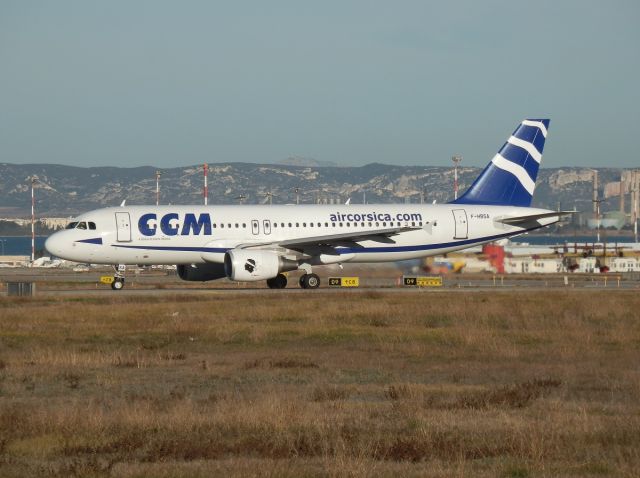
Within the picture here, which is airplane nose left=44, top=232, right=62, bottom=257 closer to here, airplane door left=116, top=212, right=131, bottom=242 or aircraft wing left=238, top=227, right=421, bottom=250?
airplane door left=116, top=212, right=131, bottom=242

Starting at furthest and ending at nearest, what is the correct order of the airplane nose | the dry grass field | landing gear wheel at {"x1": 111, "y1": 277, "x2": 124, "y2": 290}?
landing gear wheel at {"x1": 111, "y1": 277, "x2": 124, "y2": 290}, the airplane nose, the dry grass field

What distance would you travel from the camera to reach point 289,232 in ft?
167

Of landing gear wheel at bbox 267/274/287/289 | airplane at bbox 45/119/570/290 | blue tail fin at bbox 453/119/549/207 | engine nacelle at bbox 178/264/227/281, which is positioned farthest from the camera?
blue tail fin at bbox 453/119/549/207

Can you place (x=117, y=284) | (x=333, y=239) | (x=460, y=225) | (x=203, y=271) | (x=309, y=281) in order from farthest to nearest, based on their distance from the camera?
(x=460, y=225), (x=117, y=284), (x=309, y=281), (x=203, y=271), (x=333, y=239)

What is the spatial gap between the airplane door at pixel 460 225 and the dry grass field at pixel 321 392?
52.3ft

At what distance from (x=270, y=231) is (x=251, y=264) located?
428cm

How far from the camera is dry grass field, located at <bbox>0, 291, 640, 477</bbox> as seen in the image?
12664 mm

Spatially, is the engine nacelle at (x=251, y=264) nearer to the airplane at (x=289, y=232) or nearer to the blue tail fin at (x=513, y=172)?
the airplane at (x=289, y=232)

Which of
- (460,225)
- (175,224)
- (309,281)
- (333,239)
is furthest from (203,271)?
(460,225)

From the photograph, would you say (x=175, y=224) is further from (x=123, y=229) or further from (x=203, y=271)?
(x=203, y=271)

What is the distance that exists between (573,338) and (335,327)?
6743 millimetres

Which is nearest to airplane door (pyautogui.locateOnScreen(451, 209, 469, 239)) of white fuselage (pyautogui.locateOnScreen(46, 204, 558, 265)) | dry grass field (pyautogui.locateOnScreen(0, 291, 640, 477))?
white fuselage (pyautogui.locateOnScreen(46, 204, 558, 265))

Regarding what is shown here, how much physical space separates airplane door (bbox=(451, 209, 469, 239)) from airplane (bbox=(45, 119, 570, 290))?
0.05 meters

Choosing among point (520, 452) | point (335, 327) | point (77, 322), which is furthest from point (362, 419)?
point (77, 322)
